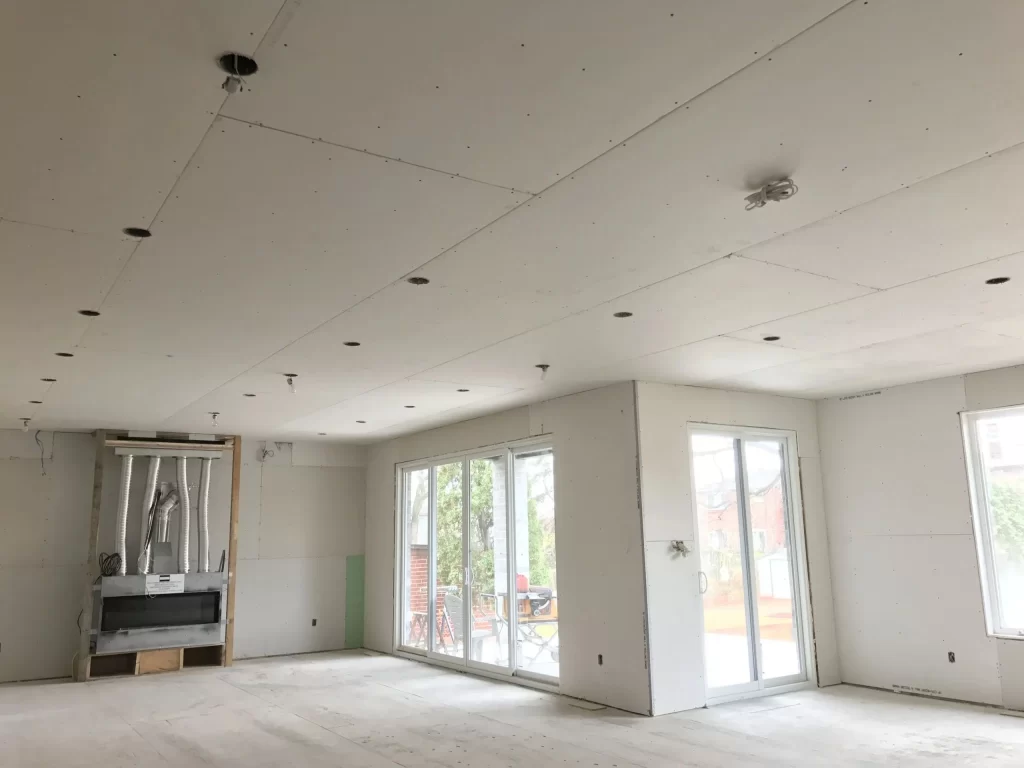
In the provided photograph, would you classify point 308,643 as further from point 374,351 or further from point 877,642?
point 877,642

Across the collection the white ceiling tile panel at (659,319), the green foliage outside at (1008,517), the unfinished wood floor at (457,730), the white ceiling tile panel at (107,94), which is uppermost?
the white ceiling tile panel at (659,319)

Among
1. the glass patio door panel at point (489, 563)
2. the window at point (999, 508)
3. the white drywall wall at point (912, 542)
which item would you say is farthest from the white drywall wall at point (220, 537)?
the window at point (999, 508)

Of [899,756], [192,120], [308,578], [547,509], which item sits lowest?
[899,756]

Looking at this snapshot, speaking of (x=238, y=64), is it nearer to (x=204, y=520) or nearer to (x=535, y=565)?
(x=535, y=565)

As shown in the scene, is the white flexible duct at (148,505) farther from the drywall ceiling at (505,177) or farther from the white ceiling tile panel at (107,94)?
the white ceiling tile panel at (107,94)

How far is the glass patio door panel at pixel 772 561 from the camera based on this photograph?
6402mm

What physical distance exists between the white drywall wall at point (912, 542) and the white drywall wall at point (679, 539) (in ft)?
0.72

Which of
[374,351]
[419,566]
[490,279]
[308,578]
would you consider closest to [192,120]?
[490,279]

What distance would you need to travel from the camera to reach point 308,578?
9.23 meters

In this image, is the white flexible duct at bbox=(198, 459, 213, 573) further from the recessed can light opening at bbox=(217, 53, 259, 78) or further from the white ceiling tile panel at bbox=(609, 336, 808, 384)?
the recessed can light opening at bbox=(217, 53, 259, 78)

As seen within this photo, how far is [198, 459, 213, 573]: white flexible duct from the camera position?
27.3 ft

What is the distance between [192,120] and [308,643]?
8136 millimetres

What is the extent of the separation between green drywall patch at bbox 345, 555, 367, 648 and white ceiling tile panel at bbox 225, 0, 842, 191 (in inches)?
313

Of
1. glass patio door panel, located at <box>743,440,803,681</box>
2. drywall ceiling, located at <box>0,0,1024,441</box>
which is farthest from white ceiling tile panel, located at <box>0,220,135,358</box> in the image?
glass patio door panel, located at <box>743,440,803,681</box>
